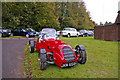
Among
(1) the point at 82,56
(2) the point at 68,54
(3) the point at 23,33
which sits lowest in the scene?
(1) the point at 82,56

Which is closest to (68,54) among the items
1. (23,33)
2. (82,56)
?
(82,56)

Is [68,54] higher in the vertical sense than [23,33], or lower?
lower

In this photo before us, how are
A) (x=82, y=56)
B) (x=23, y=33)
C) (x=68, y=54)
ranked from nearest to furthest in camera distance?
(x=68, y=54), (x=82, y=56), (x=23, y=33)

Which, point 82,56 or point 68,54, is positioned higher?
point 68,54

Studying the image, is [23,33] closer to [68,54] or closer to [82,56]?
[82,56]

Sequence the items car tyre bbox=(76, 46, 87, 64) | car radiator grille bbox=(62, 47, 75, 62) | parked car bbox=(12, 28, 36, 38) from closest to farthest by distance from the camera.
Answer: car radiator grille bbox=(62, 47, 75, 62), car tyre bbox=(76, 46, 87, 64), parked car bbox=(12, 28, 36, 38)

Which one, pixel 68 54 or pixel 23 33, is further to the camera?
pixel 23 33

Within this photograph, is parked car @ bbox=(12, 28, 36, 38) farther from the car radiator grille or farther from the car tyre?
the car radiator grille

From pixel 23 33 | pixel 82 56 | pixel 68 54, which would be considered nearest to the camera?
pixel 68 54

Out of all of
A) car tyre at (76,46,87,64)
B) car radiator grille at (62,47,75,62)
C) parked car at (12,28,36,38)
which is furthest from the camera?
parked car at (12,28,36,38)

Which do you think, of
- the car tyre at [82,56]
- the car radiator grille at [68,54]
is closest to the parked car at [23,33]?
the car tyre at [82,56]

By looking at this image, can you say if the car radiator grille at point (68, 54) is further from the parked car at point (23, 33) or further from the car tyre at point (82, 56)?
the parked car at point (23, 33)

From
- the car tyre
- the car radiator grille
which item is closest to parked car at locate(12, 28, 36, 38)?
the car tyre

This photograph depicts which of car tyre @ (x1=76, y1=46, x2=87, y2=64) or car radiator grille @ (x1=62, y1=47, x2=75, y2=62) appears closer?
car radiator grille @ (x1=62, y1=47, x2=75, y2=62)
